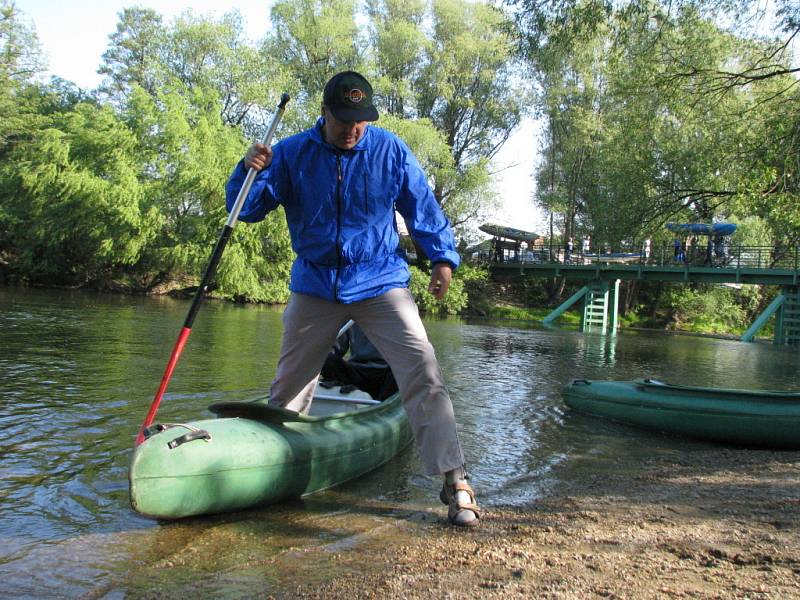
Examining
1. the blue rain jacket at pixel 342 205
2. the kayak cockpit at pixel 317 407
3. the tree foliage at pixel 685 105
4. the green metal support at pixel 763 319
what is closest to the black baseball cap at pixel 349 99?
the blue rain jacket at pixel 342 205

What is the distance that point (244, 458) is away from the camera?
153 inches

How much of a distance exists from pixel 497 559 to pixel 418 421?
2.94 feet

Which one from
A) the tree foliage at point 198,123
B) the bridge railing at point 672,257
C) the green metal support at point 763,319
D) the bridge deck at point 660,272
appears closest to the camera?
the tree foliage at point 198,123

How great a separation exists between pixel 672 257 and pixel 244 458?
34.1 m

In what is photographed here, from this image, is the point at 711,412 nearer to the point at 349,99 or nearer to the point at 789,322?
the point at 349,99

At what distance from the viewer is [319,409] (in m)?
6.01

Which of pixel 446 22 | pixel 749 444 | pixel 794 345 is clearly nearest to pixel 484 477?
pixel 749 444

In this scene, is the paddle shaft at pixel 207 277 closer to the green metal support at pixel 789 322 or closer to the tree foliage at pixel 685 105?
the tree foliage at pixel 685 105

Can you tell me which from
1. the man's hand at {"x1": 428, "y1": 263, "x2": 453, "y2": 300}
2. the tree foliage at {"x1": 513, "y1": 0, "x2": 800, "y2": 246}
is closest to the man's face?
the man's hand at {"x1": 428, "y1": 263, "x2": 453, "y2": 300}

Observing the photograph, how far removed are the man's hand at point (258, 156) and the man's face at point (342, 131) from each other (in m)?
0.35

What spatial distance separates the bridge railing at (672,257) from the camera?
31812 millimetres

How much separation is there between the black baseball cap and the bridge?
89.2ft

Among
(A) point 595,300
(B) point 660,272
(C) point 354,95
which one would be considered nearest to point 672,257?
(B) point 660,272

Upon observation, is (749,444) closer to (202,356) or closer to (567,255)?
(202,356)
